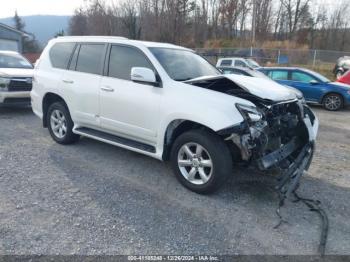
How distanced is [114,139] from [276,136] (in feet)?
7.91

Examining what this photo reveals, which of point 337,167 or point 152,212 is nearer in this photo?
point 152,212

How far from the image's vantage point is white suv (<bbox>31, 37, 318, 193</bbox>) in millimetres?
3809

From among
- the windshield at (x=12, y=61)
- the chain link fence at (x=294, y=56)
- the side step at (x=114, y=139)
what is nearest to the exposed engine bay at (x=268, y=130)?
the side step at (x=114, y=139)

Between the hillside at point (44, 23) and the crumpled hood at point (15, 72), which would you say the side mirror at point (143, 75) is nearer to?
the crumpled hood at point (15, 72)

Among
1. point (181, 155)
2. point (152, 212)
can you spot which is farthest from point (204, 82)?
point (152, 212)

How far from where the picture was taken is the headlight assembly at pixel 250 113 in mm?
3672

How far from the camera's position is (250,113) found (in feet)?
12.2

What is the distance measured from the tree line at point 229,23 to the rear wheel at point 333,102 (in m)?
30.5

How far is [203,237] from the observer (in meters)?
3.23

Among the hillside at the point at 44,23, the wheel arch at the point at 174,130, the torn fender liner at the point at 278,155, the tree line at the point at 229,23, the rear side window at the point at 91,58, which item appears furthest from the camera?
the hillside at the point at 44,23

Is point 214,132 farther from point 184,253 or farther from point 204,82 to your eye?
point 184,253

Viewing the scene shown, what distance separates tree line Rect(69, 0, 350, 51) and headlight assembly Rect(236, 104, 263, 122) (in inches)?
1529

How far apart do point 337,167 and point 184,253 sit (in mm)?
3673

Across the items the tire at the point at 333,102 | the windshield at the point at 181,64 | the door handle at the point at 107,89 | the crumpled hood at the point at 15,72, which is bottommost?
the tire at the point at 333,102
